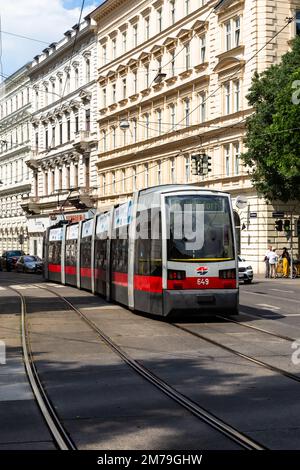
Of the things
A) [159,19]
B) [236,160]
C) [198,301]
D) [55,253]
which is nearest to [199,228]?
[198,301]

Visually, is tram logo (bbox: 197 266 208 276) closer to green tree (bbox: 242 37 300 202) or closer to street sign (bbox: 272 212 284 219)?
green tree (bbox: 242 37 300 202)

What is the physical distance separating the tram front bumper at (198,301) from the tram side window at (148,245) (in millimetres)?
585

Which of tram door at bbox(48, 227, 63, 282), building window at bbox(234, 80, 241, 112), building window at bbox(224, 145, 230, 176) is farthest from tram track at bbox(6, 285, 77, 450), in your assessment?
building window at bbox(224, 145, 230, 176)

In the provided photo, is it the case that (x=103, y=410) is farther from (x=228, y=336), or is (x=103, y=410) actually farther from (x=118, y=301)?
(x=118, y=301)

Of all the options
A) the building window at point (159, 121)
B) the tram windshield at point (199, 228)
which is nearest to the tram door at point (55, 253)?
the building window at point (159, 121)

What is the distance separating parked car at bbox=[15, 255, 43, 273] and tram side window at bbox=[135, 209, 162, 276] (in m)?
33.4

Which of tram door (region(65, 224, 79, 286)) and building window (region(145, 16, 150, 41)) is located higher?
building window (region(145, 16, 150, 41))

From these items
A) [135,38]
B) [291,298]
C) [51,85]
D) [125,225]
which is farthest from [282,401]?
[51,85]

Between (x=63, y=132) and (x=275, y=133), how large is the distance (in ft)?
118

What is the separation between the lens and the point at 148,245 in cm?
1778

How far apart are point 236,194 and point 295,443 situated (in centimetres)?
3728

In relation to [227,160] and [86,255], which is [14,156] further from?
[86,255]

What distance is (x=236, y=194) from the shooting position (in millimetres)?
43688

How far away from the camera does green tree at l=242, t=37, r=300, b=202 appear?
34.8m
